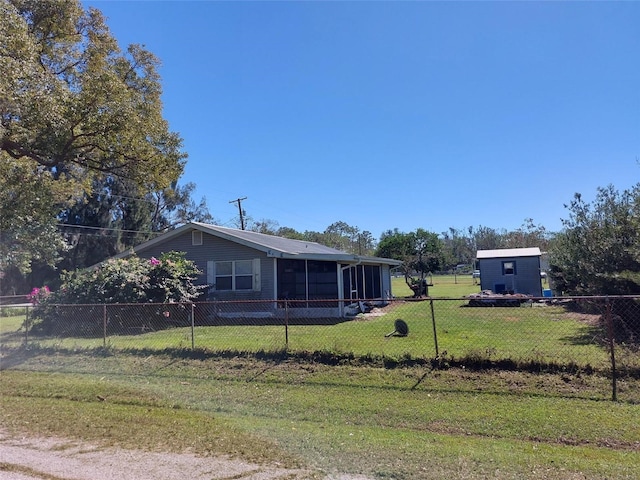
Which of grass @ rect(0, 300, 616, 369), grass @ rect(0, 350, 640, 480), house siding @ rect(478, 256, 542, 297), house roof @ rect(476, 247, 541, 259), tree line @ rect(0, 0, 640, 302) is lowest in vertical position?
grass @ rect(0, 350, 640, 480)

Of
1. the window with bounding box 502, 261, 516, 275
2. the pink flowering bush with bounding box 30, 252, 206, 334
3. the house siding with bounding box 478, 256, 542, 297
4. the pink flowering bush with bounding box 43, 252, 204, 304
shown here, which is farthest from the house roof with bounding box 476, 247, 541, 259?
the pink flowering bush with bounding box 30, 252, 206, 334

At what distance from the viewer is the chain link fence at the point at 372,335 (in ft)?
24.4

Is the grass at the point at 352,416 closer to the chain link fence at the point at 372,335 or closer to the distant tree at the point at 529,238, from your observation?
the chain link fence at the point at 372,335

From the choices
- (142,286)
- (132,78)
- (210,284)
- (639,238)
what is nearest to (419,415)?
(639,238)

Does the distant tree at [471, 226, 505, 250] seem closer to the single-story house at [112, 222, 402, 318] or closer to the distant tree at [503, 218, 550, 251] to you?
the distant tree at [503, 218, 550, 251]

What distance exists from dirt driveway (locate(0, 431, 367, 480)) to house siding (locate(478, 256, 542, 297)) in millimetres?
22124

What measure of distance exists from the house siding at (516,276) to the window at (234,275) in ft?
44.0

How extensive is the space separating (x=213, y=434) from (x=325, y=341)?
16.9 feet

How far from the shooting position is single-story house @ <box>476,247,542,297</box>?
2378cm

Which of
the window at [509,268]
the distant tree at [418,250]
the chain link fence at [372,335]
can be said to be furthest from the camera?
the distant tree at [418,250]

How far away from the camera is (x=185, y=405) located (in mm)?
6516

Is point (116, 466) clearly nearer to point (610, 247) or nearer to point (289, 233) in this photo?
point (610, 247)

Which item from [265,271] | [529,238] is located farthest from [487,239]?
[265,271]

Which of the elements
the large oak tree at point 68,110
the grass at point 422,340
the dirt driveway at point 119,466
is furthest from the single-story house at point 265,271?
the dirt driveway at point 119,466
